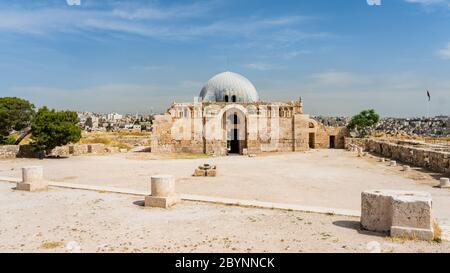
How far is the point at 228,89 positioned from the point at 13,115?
20173mm

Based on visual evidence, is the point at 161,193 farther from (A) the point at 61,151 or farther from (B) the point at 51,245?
(A) the point at 61,151

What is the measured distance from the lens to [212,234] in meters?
6.96

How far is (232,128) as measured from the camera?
3384 centimetres

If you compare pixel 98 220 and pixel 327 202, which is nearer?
pixel 98 220

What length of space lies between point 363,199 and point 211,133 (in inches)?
997

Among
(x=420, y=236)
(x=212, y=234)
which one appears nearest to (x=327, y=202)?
(x=420, y=236)

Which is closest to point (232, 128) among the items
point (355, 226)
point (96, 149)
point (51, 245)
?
point (96, 149)

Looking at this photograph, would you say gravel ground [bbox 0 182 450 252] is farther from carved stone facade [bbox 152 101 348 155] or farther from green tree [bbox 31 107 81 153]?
carved stone facade [bbox 152 101 348 155]

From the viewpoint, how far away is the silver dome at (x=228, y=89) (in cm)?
3847

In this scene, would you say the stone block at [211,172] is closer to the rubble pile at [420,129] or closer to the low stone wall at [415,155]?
the low stone wall at [415,155]

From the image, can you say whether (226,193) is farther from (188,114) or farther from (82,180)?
(188,114)

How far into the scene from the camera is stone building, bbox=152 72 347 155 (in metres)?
32.2

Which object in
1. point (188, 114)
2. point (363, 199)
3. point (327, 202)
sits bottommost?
point (327, 202)

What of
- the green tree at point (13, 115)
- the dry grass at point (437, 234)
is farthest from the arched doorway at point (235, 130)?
the dry grass at point (437, 234)
